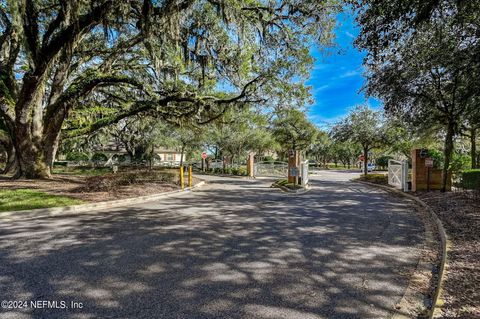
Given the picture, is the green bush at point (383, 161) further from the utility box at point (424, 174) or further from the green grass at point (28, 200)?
the green grass at point (28, 200)

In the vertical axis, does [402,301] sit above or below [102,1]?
below

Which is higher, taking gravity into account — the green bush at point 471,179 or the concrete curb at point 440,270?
the green bush at point 471,179

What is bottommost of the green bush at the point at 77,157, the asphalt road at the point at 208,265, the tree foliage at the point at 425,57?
the asphalt road at the point at 208,265

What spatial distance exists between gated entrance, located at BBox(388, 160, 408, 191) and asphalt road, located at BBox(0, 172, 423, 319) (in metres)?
6.72

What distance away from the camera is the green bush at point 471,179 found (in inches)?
398

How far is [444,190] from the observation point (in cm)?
1138

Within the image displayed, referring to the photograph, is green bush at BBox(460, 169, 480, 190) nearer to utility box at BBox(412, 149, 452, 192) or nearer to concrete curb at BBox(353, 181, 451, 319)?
utility box at BBox(412, 149, 452, 192)

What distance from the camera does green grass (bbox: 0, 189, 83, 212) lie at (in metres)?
7.85

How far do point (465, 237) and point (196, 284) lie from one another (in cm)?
504

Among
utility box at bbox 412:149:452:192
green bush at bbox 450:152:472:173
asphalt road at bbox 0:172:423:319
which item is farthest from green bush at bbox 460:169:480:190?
asphalt road at bbox 0:172:423:319

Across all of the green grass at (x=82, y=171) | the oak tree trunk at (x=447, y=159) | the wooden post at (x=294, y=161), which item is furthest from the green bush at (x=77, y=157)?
the oak tree trunk at (x=447, y=159)

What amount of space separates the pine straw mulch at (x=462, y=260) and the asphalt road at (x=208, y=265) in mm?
519

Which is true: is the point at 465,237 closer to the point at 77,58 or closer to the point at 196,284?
the point at 196,284

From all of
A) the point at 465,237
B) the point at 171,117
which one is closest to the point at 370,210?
the point at 465,237
